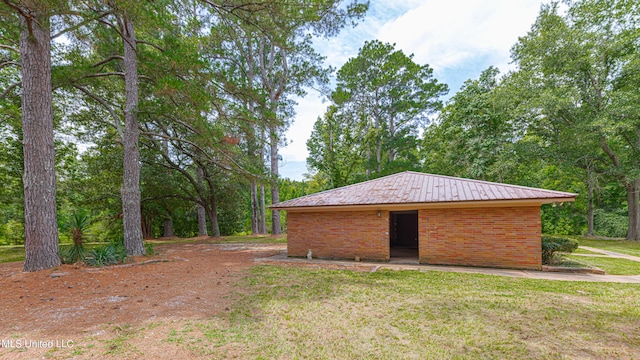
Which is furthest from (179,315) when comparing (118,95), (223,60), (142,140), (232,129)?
(223,60)

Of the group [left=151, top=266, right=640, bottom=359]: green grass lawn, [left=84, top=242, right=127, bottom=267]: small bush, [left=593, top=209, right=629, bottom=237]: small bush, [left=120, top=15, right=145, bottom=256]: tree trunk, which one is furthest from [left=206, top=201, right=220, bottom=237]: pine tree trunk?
[left=593, top=209, right=629, bottom=237]: small bush

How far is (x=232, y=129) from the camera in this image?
1075cm

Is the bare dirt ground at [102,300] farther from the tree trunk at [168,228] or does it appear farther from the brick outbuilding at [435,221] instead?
the tree trunk at [168,228]

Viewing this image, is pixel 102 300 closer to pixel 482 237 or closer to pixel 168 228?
pixel 482 237

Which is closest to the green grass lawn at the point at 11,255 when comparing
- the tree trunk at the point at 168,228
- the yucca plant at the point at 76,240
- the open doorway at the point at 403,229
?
the yucca plant at the point at 76,240

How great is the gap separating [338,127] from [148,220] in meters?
17.6

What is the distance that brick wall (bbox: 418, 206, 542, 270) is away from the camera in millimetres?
7242

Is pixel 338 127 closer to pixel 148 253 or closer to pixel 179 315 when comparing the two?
pixel 148 253

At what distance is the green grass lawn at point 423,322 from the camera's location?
3.07 meters

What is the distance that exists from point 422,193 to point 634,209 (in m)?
16.6

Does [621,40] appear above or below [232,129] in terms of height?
above

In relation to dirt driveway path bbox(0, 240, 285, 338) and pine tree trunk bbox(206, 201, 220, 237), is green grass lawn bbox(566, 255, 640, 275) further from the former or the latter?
pine tree trunk bbox(206, 201, 220, 237)

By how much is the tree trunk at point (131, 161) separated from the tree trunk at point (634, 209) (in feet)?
83.7

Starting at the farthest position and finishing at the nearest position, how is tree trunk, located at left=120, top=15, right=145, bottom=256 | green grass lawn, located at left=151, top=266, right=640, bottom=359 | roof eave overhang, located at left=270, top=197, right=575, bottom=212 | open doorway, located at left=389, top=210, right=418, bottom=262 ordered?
open doorway, located at left=389, top=210, right=418, bottom=262 < tree trunk, located at left=120, top=15, right=145, bottom=256 < roof eave overhang, located at left=270, top=197, right=575, bottom=212 < green grass lawn, located at left=151, top=266, right=640, bottom=359
